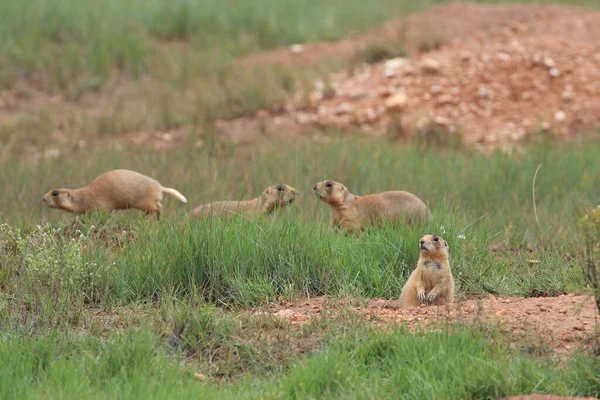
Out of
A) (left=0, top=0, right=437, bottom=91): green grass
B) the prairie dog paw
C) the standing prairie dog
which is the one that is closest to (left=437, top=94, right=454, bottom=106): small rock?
(left=0, top=0, right=437, bottom=91): green grass

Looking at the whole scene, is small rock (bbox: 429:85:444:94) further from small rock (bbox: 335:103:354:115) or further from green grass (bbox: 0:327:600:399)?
green grass (bbox: 0:327:600:399)

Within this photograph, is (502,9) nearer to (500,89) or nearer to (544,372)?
(500,89)

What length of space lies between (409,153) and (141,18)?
833cm

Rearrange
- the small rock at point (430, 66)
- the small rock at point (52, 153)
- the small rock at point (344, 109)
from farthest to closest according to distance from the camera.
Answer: the small rock at point (430, 66) → the small rock at point (344, 109) → the small rock at point (52, 153)

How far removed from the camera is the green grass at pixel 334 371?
562 cm

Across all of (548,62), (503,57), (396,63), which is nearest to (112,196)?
(396,63)

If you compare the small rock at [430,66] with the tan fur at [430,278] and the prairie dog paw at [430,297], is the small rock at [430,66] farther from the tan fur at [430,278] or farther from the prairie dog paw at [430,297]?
the prairie dog paw at [430,297]

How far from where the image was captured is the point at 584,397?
554cm

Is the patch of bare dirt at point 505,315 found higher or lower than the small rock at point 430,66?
higher

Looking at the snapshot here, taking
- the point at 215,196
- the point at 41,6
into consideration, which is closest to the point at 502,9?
the point at 41,6

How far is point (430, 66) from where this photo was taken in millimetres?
17516

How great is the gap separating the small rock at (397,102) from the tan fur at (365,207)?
23.2ft

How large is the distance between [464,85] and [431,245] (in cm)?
1048

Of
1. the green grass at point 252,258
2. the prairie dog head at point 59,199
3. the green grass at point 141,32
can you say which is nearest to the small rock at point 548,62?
the green grass at point 141,32
